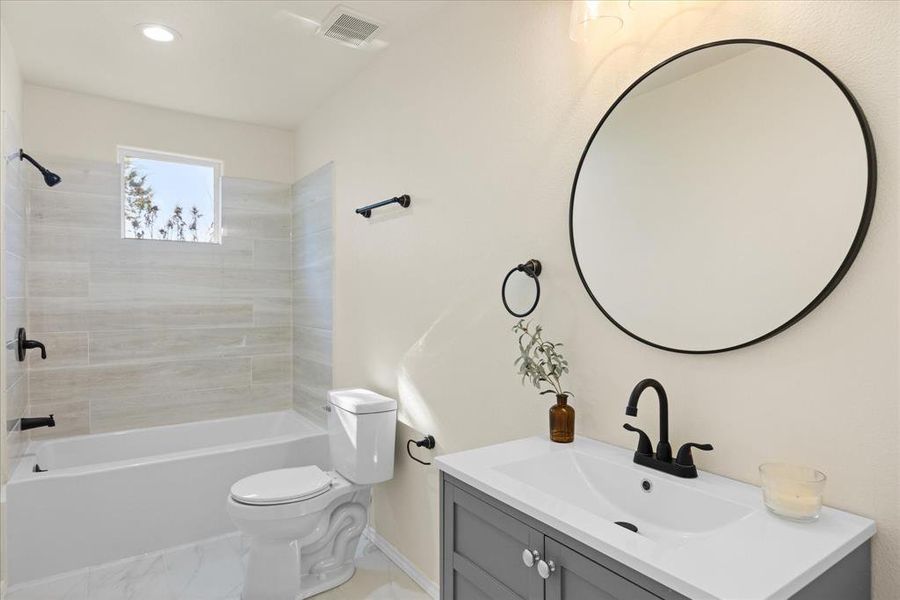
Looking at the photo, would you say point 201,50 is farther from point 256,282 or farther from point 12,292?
point 256,282

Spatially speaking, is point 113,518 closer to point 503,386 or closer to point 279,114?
point 503,386

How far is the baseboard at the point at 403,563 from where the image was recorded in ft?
7.94

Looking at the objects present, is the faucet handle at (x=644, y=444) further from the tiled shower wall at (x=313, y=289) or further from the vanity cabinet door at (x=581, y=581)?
the tiled shower wall at (x=313, y=289)

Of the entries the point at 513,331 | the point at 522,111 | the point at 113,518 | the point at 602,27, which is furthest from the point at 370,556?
the point at 602,27

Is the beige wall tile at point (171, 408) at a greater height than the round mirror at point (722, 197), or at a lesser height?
lesser

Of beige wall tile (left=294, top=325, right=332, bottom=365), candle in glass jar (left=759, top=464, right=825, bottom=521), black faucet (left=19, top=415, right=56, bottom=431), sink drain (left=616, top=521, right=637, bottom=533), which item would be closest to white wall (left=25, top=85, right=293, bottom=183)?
beige wall tile (left=294, top=325, right=332, bottom=365)

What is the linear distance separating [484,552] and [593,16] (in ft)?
4.94

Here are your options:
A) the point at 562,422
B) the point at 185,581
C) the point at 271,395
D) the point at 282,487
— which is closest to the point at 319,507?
the point at 282,487

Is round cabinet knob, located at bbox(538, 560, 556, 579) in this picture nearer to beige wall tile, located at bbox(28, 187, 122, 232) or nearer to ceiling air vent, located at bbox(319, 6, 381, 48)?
ceiling air vent, located at bbox(319, 6, 381, 48)

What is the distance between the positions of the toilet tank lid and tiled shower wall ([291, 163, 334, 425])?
73 centimetres

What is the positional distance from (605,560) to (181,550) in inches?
106

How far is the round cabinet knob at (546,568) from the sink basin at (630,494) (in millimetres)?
323

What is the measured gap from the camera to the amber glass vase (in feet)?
5.36

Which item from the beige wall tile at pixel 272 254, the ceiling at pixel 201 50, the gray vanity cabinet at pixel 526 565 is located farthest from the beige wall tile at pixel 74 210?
the gray vanity cabinet at pixel 526 565
